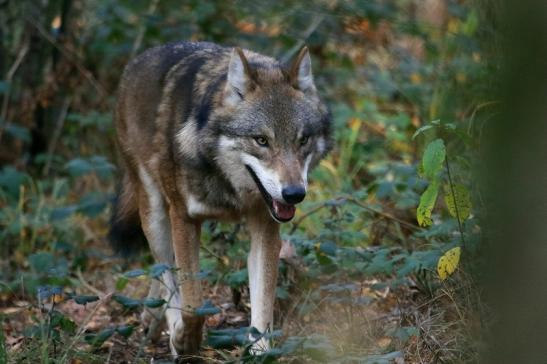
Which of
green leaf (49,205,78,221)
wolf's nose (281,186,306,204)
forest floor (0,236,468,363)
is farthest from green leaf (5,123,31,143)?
wolf's nose (281,186,306,204)

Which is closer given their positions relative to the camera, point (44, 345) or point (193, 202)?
point (44, 345)

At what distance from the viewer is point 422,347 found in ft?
14.4

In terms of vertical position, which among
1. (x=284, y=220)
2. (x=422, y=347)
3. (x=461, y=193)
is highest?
(x=461, y=193)

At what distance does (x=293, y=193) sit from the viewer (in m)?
4.59

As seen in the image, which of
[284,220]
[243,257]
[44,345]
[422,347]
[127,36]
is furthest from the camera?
[127,36]

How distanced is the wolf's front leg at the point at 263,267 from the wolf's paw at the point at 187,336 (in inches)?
12.8

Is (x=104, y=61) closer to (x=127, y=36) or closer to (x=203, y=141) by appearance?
(x=127, y=36)

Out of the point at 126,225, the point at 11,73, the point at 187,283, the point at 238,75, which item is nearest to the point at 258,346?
the point at 187,283

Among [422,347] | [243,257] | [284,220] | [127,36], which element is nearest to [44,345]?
[284,220]

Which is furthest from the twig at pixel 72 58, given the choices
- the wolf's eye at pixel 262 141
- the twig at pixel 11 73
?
the wolf's eye at pixel 262 141

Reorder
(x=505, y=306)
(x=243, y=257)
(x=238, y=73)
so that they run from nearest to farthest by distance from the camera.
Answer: (x=505, y=306) → (x=238, y=73) → (x=243, y=257)

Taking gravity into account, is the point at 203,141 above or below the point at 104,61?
above

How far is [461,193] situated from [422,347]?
78 centimetres

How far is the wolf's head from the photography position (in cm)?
479
